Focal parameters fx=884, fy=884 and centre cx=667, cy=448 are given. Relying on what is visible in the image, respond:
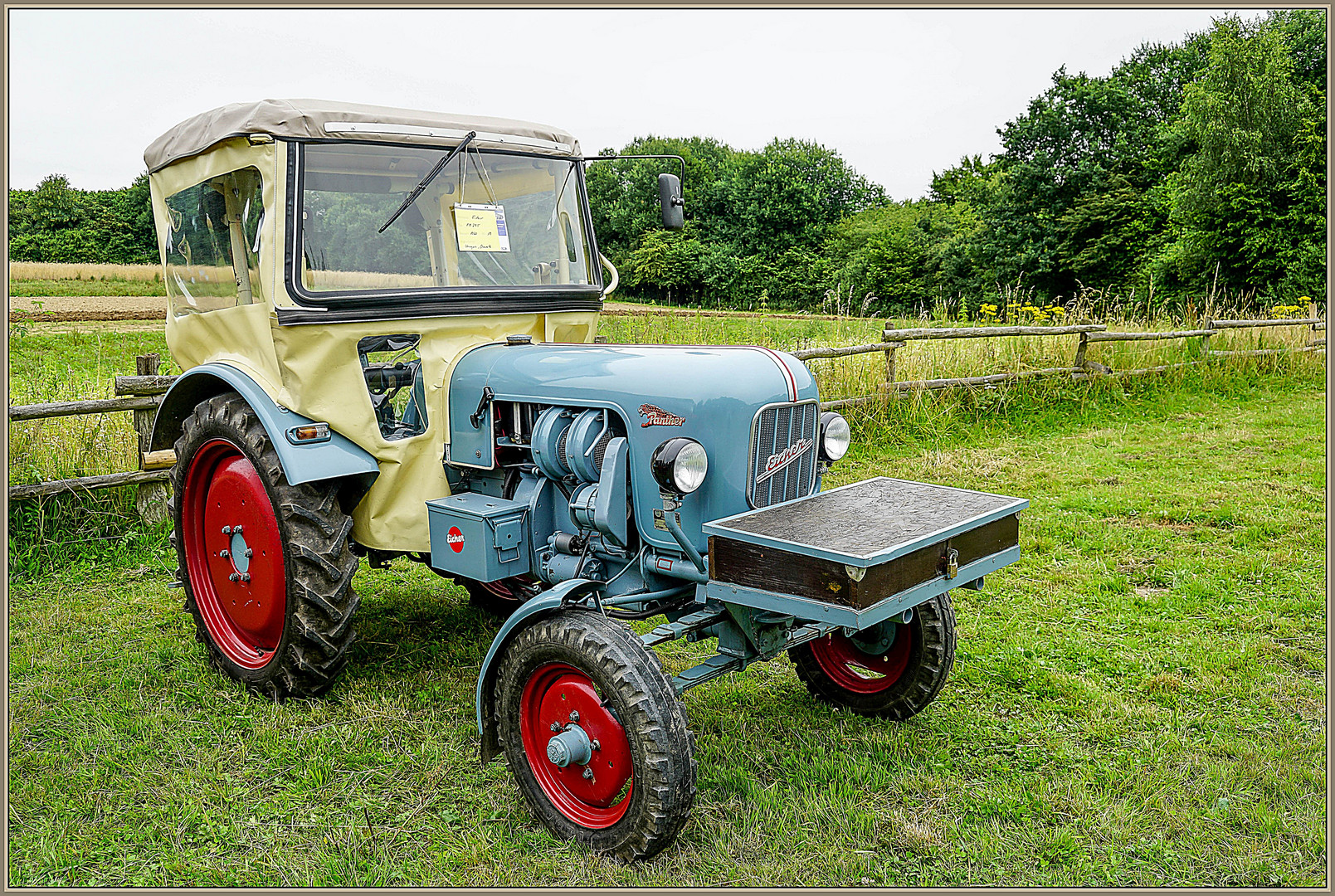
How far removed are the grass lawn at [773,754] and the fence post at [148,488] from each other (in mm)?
610

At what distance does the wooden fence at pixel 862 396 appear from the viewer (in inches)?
228

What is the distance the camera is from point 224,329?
4.12 meters

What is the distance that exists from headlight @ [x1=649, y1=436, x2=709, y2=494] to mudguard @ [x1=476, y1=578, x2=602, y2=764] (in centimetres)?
47

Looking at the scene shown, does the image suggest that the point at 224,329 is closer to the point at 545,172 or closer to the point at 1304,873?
the point at 545,172

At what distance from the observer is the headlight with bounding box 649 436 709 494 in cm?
294

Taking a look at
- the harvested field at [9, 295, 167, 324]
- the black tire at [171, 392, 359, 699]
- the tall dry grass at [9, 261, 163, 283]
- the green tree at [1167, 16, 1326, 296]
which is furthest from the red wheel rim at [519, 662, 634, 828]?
the green tree at [1167, 16, 1326, 296]

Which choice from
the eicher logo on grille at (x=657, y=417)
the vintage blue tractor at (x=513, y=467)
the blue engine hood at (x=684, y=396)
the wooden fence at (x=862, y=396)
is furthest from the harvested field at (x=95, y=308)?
the eicher logo on grille at (x=657, y=417)

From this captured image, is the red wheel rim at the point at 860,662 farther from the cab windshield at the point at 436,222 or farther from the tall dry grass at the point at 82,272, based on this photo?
the tall dry grass at the point at 82,272

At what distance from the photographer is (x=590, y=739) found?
9.54 feet

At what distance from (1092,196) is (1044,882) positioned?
3124cm

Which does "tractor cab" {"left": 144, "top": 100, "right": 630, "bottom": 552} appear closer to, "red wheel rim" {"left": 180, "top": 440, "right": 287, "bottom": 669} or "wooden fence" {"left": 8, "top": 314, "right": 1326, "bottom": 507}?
"red wheel rim" {"left": 180, "top": 440, "right": 287, "bottom": 669}

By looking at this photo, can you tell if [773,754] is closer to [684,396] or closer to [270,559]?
[684,396]

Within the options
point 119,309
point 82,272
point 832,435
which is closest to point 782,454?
point 832,435

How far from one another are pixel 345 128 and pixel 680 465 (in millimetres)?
2093
